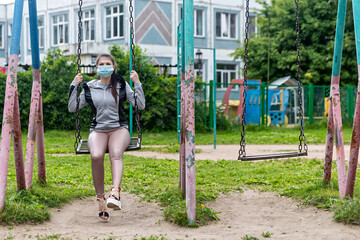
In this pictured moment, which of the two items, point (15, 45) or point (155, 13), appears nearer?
point (15, 45)

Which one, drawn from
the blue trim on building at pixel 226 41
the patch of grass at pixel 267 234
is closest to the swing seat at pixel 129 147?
the patch of grass at pixel 267 234

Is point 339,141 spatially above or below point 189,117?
below

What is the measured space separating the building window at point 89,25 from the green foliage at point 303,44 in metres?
8.34

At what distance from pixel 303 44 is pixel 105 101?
2308 centimetres

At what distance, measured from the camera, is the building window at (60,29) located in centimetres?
3167

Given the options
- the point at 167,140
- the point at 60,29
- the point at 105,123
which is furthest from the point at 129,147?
the point at 60,29

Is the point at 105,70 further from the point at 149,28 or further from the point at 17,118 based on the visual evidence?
the point at 149,28

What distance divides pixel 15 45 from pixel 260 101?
1674 centimetres

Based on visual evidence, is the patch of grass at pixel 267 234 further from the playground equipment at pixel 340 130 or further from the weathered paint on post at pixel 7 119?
the weathered paint on post at pixel 7 119

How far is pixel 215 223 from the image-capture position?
512cm

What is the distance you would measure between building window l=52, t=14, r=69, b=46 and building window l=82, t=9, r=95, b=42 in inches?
57.8

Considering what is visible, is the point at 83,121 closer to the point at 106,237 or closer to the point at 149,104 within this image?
the point at 149,104

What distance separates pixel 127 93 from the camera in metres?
5.54

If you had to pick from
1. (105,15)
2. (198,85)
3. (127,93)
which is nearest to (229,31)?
(105,15)
